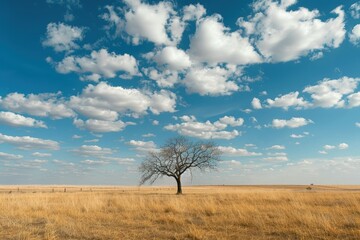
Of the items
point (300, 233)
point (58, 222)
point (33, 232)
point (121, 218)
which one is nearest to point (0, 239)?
point (33, 232)

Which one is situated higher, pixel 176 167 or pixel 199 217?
pixel 176 167

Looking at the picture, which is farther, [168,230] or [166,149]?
[166,149]

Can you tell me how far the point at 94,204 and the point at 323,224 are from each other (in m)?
12.8

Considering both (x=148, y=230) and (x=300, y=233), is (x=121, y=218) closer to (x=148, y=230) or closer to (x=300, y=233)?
(x=148, y=230)

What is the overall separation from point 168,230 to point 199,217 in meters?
3.55

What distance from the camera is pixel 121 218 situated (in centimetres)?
1421

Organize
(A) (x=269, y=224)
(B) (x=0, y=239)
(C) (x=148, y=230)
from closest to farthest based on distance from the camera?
(B) (x=0, y=239) → (C) (x=148, y=230) → (A) (x=269, y=224)

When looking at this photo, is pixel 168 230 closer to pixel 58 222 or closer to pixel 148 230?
pixel 148 230

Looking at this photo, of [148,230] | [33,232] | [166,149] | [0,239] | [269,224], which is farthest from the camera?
[166,149]

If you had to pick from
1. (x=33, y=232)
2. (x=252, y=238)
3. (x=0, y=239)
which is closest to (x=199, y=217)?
(x=252, y=238)

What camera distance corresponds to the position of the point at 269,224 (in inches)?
472

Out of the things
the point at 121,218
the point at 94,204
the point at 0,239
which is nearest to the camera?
the point at 0,239

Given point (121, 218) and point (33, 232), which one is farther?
point (121, 218)

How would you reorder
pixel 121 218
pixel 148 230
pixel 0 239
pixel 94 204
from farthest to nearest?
1. pixel 94 204
2. pixel 121 218
3. pixel 148 230
4. pixel 0 239
